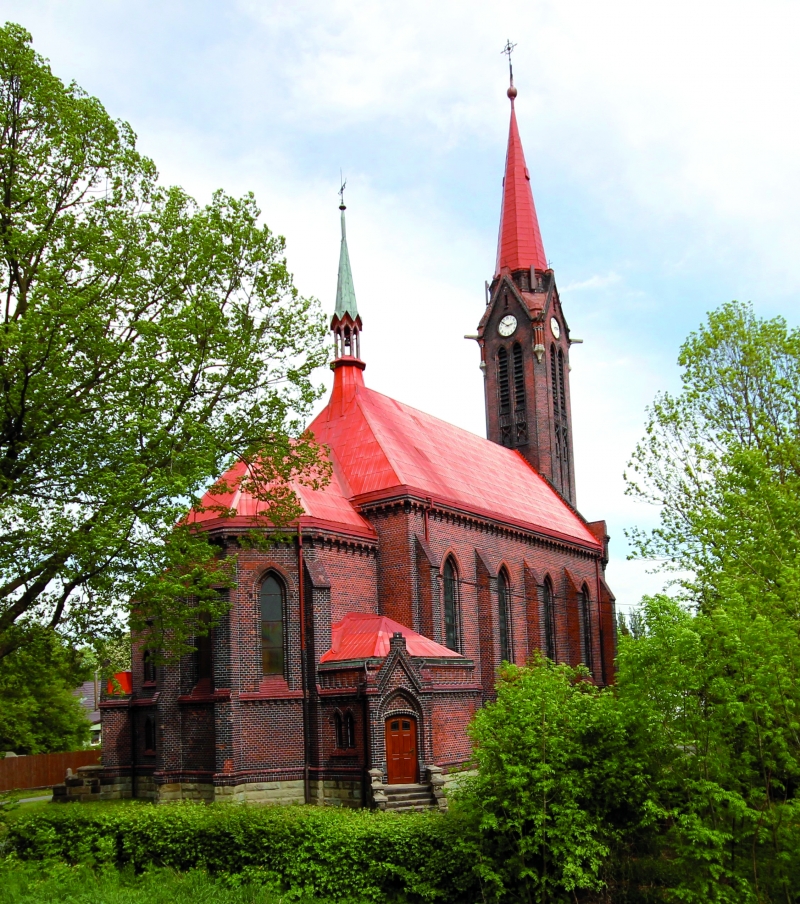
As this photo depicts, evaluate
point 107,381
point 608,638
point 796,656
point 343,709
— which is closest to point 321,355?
point 107,381

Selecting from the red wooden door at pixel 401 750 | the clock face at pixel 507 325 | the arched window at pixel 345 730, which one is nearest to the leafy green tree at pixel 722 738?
the red wooden door at pixel 401 750

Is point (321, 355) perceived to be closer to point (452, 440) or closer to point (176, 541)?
Answer: point (176, 541)

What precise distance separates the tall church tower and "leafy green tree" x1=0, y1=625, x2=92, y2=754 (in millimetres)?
23729

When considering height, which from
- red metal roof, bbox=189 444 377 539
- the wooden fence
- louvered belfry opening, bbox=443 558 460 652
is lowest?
the wooden fence

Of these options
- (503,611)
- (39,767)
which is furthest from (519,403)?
(39,767)

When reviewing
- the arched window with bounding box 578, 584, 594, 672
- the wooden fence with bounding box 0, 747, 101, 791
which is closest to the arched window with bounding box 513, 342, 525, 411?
the arched window with bounding box 578, 584, 594, 672

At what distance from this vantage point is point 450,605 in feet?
99.6

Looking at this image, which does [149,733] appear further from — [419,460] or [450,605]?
[419,460]

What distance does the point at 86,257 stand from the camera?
1748cm

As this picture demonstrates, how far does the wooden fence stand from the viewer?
39.8 metres

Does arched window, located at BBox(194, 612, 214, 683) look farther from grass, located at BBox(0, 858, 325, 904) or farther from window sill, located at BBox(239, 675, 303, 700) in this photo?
grass, located at BBox(0, 858, 325, 904)

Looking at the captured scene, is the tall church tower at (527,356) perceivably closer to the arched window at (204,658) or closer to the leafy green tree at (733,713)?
the arched window at (204,658)

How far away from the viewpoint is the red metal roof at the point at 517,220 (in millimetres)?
47750

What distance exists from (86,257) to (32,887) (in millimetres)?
11287
